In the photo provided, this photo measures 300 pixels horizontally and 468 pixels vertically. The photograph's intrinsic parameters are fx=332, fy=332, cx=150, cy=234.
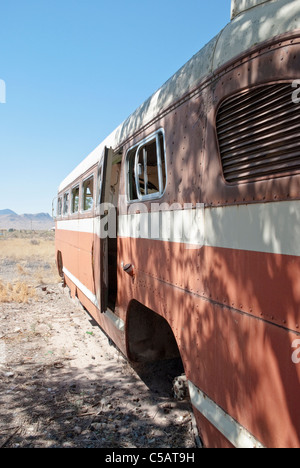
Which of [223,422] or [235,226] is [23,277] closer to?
[223,422]

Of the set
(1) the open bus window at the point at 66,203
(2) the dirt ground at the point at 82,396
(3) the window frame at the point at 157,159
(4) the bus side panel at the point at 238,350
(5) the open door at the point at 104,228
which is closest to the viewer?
(4) the bus side panel at the point at 238,350

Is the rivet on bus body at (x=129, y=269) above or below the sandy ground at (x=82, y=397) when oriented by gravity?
above

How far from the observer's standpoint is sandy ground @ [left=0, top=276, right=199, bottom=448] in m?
3.29

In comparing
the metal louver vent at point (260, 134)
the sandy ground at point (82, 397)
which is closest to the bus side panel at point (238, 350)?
the metal louver vent at point (260, 134)

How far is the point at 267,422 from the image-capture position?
65.0 inches

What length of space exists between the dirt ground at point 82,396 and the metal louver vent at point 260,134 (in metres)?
2.31

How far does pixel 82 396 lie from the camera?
13.5 ft

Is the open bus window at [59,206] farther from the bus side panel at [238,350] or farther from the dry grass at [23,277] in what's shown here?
the bus side panel at [238,350]

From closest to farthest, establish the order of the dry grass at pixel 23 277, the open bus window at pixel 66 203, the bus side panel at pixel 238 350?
the bus side panel at pixel 238 350
the open bus window at pixel 66 203
the dry grass at pixel 23 277

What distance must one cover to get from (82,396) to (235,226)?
3.28 meters

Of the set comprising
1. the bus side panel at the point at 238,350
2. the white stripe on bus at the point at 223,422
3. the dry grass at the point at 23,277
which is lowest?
the dry grass at the point at 23,277

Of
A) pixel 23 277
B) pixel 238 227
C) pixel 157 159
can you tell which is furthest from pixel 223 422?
pixel 23 277

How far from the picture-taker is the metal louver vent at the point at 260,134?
1.65 m

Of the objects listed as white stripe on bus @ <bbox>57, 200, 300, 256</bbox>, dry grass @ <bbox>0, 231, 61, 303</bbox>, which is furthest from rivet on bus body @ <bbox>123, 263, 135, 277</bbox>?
dry grass @ <bbox>0, 231, 61, 303</bbox>
